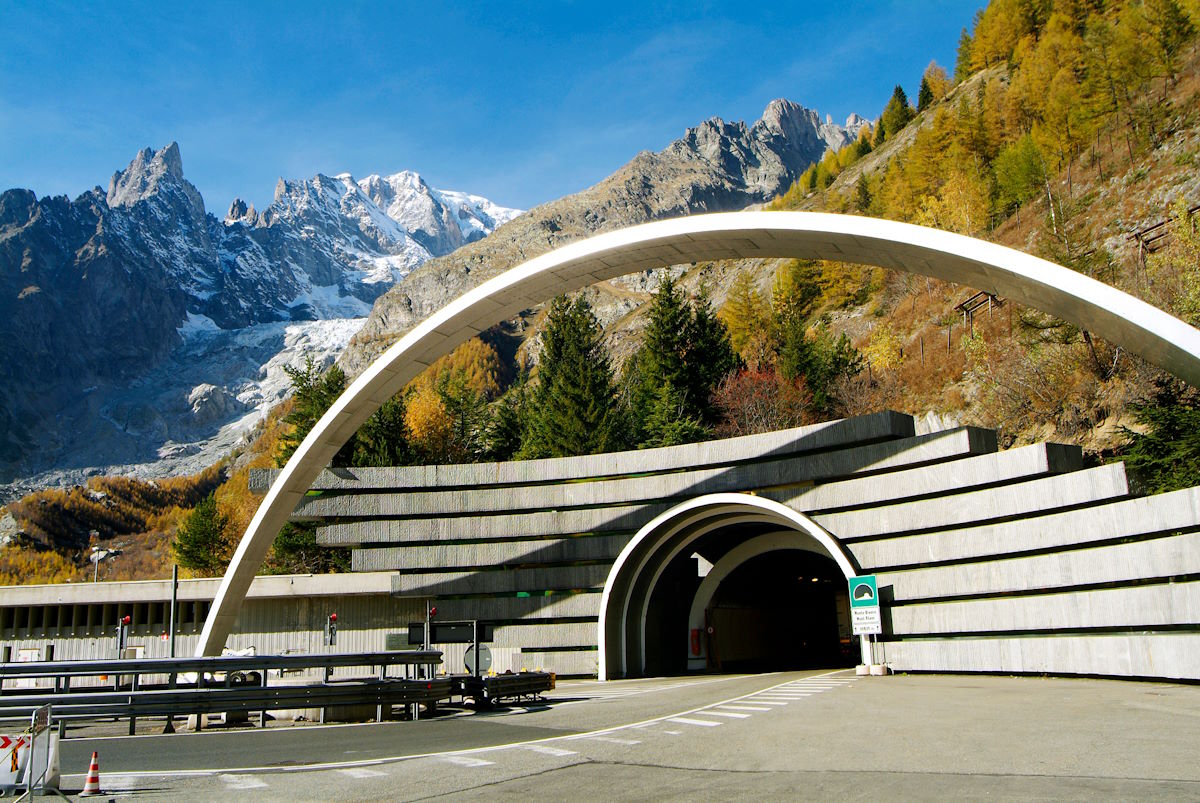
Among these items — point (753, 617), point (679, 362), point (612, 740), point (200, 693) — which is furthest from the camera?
point (679, 362)

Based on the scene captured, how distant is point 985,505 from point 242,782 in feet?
68.5

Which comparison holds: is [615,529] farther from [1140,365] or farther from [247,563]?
[1140,365]

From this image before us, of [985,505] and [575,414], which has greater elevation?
[575,414]

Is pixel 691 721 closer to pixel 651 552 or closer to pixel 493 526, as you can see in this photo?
pixel 651 552

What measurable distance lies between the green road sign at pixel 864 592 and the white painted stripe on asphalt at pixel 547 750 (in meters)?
17.2


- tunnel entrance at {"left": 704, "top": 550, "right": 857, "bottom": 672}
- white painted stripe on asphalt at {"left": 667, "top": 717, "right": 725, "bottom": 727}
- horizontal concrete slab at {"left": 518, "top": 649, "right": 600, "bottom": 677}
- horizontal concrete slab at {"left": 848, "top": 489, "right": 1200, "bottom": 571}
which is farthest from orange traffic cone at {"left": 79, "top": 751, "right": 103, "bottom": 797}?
tunnel entrance at {"left": 704, "top": 550, "right": 857, "bottom": 672}

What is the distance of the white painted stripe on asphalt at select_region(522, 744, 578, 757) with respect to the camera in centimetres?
1069

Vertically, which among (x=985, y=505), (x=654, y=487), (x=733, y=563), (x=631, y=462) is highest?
(x=631, y=462)

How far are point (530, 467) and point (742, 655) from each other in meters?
13.0

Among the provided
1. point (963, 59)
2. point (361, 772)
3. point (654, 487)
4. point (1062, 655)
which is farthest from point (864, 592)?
point (963, 59)

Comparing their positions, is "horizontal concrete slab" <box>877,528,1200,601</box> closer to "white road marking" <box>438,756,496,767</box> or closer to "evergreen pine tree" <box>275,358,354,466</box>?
"white road marking" <box>438,756,496,767</box>

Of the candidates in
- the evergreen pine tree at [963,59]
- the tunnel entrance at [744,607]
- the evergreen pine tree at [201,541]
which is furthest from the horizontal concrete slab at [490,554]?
the evergreen pine tree at [963,59]

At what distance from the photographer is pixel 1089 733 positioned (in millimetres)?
10938

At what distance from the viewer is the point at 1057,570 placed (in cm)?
2272
